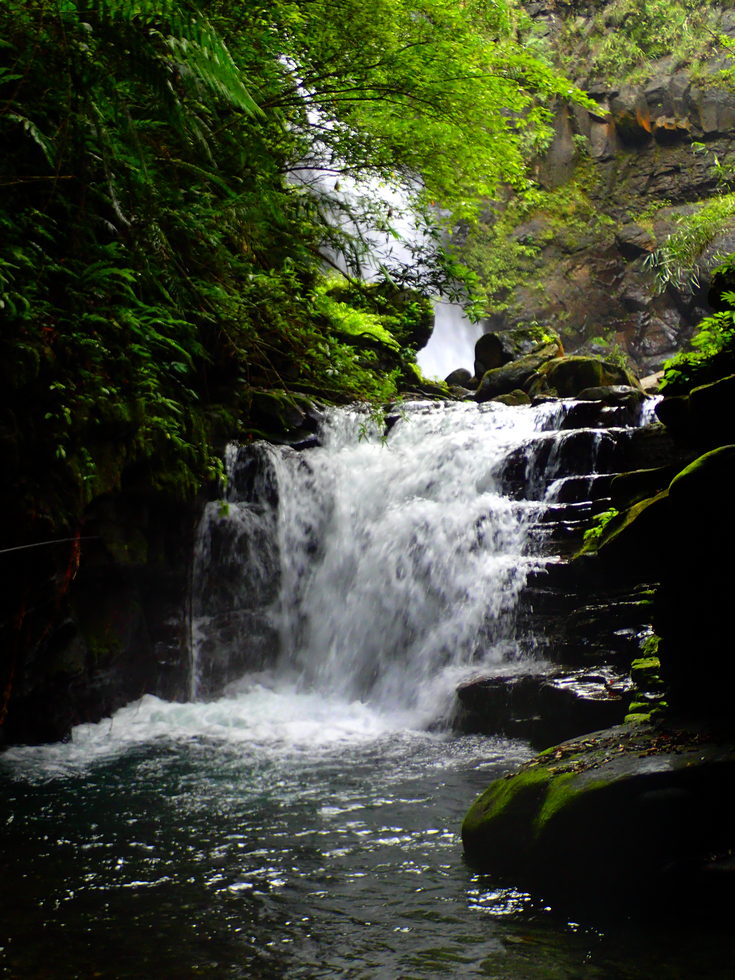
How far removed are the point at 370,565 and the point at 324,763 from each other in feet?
12.3

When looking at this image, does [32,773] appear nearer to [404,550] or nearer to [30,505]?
[30,505]

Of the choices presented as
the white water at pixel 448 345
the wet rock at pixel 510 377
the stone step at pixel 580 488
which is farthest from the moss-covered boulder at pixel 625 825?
the white water at pixel 448 345

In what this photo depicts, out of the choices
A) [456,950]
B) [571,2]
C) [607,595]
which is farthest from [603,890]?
[571,2]

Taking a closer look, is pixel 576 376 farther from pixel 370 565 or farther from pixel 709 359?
pixel 709 359

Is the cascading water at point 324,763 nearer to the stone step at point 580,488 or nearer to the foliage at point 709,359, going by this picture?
the stone step at point 580,488

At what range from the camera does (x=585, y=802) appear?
410 cm

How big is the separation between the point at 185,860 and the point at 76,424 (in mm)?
3564

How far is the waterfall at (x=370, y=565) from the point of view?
347 inches

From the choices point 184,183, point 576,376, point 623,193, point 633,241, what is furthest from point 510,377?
point 623,193

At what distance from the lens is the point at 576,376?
14.8 metres

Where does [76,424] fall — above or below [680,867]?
above

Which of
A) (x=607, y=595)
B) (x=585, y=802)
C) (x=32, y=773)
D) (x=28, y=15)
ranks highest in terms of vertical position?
Result: (x=28, y=15)

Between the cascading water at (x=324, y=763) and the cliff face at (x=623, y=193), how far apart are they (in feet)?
53.0

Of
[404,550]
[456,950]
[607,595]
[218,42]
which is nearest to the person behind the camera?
[456,950]
